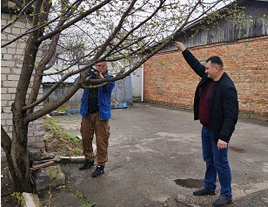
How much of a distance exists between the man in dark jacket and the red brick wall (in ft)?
12.7

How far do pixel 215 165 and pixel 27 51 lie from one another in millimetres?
2781

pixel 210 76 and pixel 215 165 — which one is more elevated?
pixel 210 76

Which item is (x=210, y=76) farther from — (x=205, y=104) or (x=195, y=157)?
(x=195, y=157)

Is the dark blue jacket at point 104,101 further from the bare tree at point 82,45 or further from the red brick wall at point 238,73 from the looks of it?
the red brick wall at point 238,73

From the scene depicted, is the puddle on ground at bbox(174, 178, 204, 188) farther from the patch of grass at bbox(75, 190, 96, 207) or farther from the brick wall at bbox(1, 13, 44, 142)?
the brick wall at bbox(1, 13, 44, 142)

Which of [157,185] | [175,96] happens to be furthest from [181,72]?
[157,185]

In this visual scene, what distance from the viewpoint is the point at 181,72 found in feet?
42.4

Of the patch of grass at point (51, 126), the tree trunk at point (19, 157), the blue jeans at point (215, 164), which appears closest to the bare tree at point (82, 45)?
the tree trunk at point (19, 157)

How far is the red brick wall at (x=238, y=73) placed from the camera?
29.9ft

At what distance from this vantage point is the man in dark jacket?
3014 millimetres

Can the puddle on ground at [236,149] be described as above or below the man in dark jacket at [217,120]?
below

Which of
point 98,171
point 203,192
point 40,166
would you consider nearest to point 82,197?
point 98,171

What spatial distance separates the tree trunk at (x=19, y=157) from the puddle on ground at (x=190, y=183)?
7.44 feet

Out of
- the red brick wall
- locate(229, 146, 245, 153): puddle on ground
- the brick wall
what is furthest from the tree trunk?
the red brick wall
